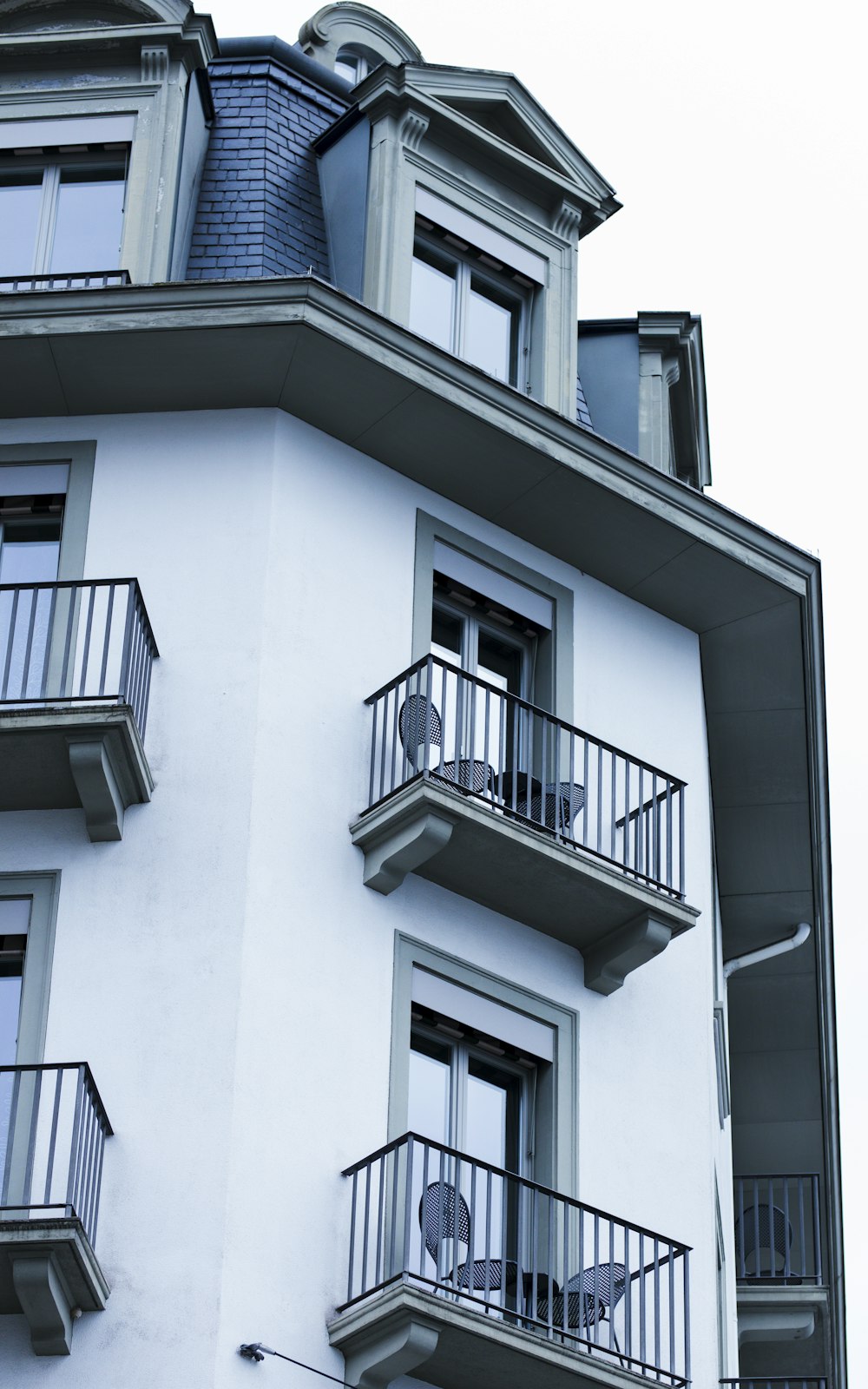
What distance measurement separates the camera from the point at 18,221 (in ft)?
73.6

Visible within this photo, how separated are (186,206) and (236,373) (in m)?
2.06

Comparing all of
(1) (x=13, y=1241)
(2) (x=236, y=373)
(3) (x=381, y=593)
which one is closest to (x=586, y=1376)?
(1) (x=13, y=1241)

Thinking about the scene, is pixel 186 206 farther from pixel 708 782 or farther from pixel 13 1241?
pixel 13 1241

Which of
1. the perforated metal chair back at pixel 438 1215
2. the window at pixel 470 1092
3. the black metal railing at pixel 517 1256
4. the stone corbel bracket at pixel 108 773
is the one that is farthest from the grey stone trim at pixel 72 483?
the perforated metal chair back at pixel 438 1215

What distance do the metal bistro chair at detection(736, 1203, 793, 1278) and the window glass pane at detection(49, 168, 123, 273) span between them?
40.5 feet

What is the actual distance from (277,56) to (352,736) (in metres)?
7.68

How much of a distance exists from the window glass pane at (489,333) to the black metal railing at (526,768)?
3160mm

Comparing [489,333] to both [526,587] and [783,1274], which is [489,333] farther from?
[783,1274]

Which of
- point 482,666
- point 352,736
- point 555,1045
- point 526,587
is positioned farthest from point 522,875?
point 526,587

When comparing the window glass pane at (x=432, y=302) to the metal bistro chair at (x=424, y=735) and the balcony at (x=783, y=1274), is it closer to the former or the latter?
the metal bistro chair at (x=424, y=735)

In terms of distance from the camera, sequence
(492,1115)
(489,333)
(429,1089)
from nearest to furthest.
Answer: (429,1089), (492,1115), (489,333)

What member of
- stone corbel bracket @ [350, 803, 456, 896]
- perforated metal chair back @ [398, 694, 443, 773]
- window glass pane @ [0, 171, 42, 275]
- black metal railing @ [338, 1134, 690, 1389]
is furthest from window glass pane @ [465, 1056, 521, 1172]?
window glass pane @ [0, 171, 42, 275]

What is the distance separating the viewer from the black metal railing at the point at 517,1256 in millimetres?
18047

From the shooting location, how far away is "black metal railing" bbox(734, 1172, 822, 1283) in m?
27.7
